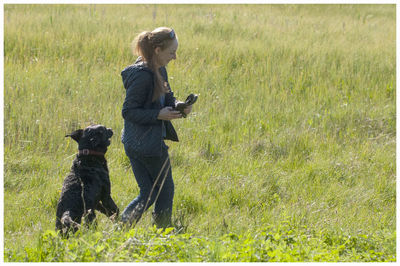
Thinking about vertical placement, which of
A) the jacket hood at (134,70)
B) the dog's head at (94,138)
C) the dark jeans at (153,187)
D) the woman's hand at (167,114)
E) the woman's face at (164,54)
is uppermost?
the woman's face at (164,54)

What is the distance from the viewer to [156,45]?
4449mm

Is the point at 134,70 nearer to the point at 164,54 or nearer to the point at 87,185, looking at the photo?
the point at 164,54

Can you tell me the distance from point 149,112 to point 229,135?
266 centimetres

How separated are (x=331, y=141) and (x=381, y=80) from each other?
2.79 m

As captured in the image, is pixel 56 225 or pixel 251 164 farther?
pixel 251 164

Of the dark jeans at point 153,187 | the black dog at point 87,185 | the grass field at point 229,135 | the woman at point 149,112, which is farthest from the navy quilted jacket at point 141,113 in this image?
the grass field at point 229,135

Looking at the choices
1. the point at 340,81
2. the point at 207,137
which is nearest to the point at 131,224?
the point at 207,137

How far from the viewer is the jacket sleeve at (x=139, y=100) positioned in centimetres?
439

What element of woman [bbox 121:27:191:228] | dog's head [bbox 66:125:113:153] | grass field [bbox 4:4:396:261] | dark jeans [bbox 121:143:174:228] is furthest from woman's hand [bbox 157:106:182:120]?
grass field [bbox 4:4:396:261]

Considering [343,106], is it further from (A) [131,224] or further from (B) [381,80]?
(A) [131,224]

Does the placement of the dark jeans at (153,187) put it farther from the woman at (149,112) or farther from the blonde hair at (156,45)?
the blonde hair at (156,45)

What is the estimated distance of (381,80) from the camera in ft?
30.1

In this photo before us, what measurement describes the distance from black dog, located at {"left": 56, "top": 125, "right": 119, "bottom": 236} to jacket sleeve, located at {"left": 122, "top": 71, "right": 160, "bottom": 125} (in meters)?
0.39

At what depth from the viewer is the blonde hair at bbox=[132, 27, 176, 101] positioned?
4.43 m
